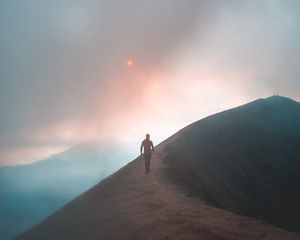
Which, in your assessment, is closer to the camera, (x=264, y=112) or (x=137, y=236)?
(x=137, y=236)

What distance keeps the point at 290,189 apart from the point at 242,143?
1053 cm

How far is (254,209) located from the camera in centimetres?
3941

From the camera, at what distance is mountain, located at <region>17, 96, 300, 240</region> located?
57.0 ft

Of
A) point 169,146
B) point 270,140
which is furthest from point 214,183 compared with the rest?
point 270,140

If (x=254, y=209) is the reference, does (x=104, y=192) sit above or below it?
above

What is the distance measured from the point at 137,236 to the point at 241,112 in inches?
2364

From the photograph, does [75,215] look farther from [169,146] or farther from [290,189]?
[290,189]

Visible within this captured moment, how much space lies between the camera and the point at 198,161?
42781mm

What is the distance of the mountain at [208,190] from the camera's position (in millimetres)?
17359

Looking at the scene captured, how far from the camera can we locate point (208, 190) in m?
32.3

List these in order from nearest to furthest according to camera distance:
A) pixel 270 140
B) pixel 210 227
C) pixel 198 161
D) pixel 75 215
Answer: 1. pixel 210 227
2. pixel 75 215
3. pixel 198 161
4. pixel 270 140

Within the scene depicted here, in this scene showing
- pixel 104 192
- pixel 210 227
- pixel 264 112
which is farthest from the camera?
pixel 264 112

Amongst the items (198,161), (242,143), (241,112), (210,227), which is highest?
(241,112)

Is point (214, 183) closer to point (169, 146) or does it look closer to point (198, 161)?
point (198, 161)
